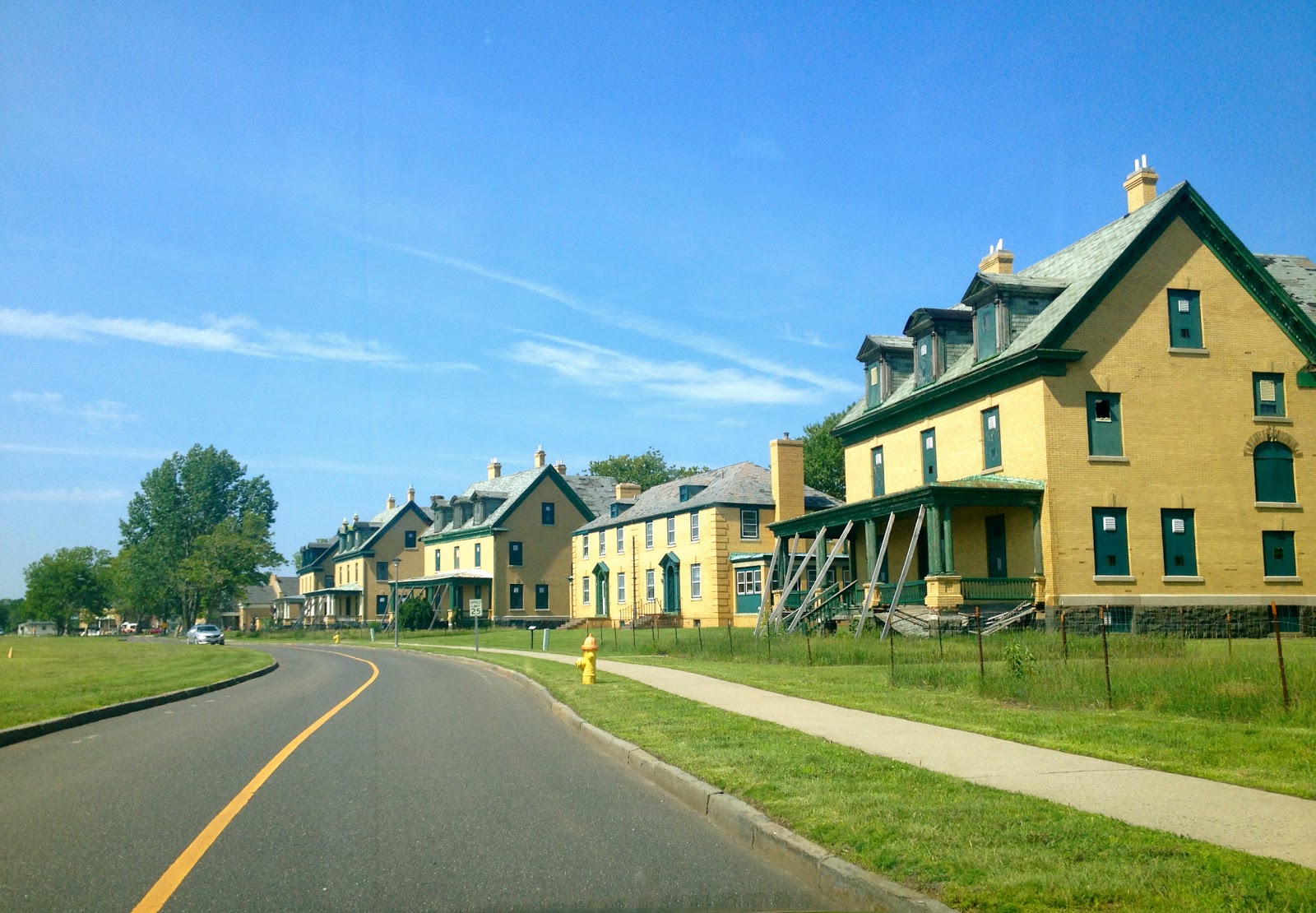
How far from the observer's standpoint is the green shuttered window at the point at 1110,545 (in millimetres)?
29812

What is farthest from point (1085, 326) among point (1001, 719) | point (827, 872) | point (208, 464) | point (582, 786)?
point (208, 464)

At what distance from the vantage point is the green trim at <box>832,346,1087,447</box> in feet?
96.9

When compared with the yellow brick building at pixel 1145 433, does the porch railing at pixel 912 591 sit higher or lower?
lower

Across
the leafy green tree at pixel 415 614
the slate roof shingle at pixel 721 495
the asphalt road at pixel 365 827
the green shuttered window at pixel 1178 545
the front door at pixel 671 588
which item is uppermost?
the slate roof shingle at pixel 721 495

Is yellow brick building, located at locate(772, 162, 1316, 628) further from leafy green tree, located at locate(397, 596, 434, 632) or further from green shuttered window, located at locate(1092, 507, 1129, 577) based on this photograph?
leafy green tree, located at locate(397, 596, 434, 632)

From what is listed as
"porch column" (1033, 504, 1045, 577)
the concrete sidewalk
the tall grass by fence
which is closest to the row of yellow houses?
"porch column" (1033, 504, 1045, 577)

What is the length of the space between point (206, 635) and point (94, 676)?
4305cm

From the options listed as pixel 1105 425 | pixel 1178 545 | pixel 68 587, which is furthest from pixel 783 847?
pixel 68 587

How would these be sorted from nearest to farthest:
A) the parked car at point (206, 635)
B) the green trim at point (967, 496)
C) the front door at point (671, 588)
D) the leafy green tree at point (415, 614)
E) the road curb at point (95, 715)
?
the road curb at point (95, 715), the green trim at point (967, 496), the front door at point (671, 588), the leafy green tree at point (415, 614), the parked car at point (206, 635)

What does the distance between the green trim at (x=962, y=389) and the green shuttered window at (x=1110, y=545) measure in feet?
13.2

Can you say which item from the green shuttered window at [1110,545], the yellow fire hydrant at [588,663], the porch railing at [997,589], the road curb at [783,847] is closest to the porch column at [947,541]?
the porch railing at [997,589]

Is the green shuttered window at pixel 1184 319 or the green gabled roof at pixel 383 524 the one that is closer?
the green shuttered window at pixel 1184 319

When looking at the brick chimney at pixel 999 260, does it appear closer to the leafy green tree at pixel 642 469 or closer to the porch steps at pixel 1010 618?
the porch steps at pixel 1010 618

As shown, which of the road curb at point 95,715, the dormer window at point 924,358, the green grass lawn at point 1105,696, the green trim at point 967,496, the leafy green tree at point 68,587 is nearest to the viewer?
the green grass lawn at point 1105,696
